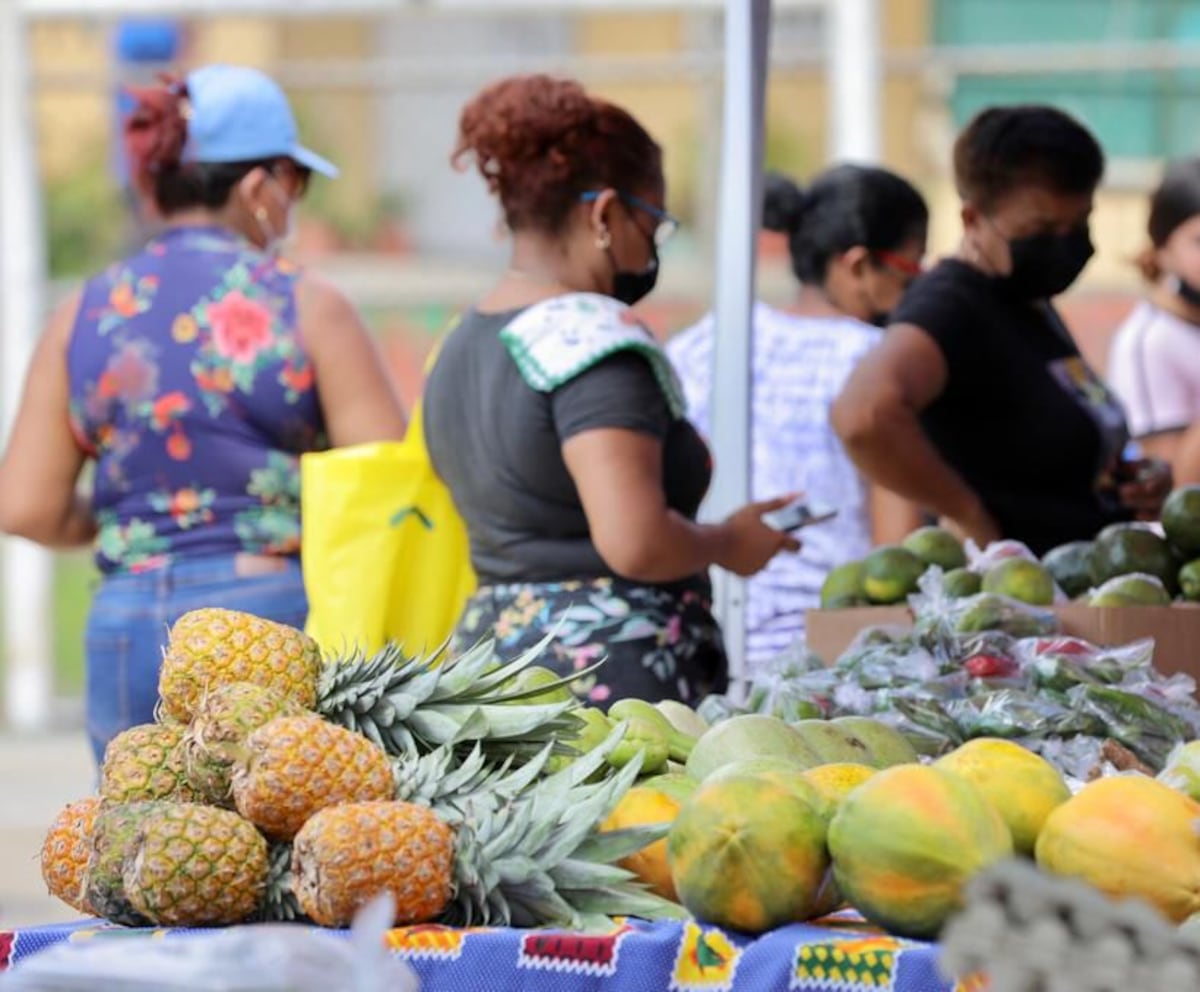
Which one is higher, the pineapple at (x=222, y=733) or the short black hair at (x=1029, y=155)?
the short black hair at (x=1029, y=155)

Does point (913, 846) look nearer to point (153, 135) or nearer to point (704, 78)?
point (153, 135)

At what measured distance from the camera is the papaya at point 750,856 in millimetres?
1910

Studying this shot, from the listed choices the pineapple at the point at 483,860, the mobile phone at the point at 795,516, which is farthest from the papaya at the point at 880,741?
the mobile phone at the point at 795,516

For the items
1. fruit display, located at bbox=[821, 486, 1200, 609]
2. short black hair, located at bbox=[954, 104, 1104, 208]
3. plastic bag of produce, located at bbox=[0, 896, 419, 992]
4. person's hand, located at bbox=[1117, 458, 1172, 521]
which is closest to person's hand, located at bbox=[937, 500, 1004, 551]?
person's hand, located at bbox=[1117, 458, 1172, 521]

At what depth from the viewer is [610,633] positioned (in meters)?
3.35

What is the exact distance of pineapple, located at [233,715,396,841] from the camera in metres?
1.99

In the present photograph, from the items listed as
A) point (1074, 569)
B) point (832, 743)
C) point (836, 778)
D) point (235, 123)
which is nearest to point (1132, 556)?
point (1074, 569)

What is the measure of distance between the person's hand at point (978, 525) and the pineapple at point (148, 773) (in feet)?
7.55

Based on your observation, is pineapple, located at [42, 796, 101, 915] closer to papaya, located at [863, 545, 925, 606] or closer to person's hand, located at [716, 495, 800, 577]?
person's hand, located at [716, 495, 800, 577]

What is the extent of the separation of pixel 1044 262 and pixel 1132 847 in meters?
2.51

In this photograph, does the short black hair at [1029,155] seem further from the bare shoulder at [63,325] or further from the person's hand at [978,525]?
the bare shoulder at [63,325]

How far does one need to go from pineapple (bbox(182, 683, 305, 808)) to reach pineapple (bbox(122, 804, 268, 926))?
2.3 inches

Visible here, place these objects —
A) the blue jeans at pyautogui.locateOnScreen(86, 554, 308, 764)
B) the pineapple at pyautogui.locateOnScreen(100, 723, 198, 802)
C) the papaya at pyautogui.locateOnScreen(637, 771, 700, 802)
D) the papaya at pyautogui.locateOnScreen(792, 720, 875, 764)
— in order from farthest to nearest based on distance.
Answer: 1. the blue jeans at pyautogui.locateOnScreen(86, 554, 308, 764)
2. the papaya at pyautogui.locateOnScreen(792, 720, 875, 764)
3. the papaya at pyautogui.locateOnScreen(637, 771, 700, 802)
4. the pineapple at pyautogui.locateOnScreen(100, 723, 198, 802)

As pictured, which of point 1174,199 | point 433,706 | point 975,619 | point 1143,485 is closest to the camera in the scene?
point 433,706
